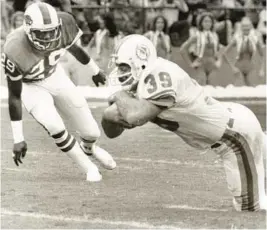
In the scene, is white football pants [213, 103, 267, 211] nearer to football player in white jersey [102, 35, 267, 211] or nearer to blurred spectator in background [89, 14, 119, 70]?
football player in white jersey [102, 35, 267, 211]

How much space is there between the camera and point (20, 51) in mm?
3883

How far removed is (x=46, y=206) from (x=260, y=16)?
18.0ft

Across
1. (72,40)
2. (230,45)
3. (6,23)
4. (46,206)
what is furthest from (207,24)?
(46,206)

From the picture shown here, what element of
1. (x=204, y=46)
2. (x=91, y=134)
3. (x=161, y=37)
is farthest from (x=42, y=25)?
(x=204, y=46)

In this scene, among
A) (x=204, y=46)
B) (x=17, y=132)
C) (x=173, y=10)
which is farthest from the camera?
(x=204, y=46)

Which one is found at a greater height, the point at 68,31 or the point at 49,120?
the point at 68,31

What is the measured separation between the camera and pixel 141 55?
306 cm

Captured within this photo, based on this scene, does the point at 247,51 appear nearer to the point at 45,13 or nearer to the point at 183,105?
the point at 45,13

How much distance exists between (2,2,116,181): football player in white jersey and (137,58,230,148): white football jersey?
73 centimetres

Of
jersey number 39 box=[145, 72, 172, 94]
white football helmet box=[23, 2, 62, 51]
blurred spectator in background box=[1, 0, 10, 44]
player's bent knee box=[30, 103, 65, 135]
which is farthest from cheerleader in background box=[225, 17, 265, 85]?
jersey number 39 box=[145, 72, 172, 94]

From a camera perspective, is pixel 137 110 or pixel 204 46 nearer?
pixel 137 110

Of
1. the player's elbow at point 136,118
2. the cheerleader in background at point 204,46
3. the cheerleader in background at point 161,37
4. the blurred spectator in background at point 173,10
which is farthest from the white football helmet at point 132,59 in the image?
the cheerleader in background at point 204,46

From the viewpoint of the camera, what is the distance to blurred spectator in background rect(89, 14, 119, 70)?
644 centimetres

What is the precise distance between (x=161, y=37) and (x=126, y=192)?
3623 mm
